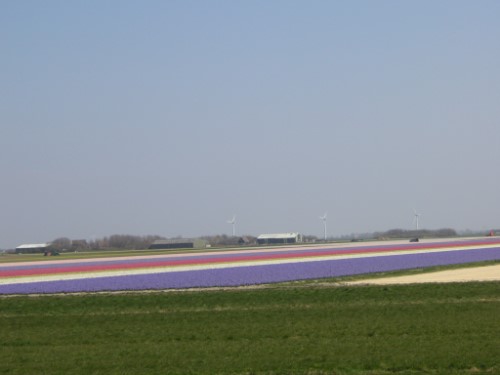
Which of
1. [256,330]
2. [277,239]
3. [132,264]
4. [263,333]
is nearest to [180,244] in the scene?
[277,239]

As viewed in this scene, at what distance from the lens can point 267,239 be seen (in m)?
193

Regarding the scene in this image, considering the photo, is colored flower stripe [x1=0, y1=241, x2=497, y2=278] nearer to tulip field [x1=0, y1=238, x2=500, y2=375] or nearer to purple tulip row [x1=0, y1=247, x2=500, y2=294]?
purple tulip row [x1=0, y1=247, x2=500, y2=294]

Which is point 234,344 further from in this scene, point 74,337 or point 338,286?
point 338,286

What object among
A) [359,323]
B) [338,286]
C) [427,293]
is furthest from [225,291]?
[359,323]

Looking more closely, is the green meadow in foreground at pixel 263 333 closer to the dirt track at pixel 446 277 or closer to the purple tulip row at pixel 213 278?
the dirt track at pixel 446 277

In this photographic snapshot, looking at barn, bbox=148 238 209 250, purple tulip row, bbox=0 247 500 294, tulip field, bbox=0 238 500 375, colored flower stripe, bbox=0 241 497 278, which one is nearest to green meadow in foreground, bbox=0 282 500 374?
tulip field, bbox=0 238 500 375

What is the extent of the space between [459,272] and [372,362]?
1180 inches

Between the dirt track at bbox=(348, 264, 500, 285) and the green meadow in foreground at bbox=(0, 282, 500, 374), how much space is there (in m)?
4.83

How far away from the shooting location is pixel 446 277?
1722 inches

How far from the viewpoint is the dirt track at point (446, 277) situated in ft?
136

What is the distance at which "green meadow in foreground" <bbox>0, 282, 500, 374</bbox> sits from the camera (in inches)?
757

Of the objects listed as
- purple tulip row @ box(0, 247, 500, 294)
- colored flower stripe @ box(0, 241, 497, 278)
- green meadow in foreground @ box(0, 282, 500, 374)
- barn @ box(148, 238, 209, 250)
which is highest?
barn @ box(148, 238, 209, 250)

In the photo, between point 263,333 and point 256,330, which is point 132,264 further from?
point 263,333

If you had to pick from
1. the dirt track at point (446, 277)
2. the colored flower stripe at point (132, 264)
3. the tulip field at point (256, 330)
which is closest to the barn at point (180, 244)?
the colored flower stripe at point (132, 264)
